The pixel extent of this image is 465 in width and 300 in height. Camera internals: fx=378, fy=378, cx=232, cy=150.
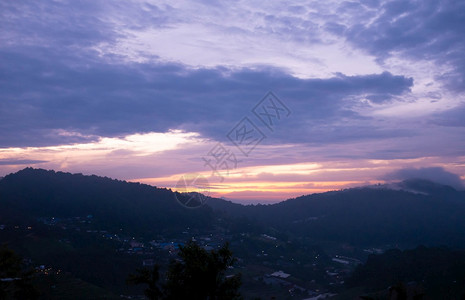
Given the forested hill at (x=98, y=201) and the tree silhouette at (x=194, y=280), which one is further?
the forested hill at (x=98, y=201)

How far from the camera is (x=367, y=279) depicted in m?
43.4

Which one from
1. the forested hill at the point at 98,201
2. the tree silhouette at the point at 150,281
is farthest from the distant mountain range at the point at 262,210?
the tree silhouette at the point at 150,281

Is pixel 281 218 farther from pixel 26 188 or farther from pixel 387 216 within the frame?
pixel 26 188

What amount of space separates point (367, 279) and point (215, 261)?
37.7 metres

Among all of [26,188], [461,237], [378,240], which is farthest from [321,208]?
[26,188]

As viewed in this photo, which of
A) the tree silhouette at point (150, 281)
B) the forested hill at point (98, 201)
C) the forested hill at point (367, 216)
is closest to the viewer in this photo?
the tree silhouette at point (150, 281)

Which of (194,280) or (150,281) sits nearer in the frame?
(150,281)

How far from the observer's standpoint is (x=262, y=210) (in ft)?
383

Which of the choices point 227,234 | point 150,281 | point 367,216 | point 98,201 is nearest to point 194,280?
point 150,281

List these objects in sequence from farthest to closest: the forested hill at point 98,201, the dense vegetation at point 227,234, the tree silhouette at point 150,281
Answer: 1. the forested hill at point 98,201
2. the dense vegetation at point 227,234
3. the tree silhouette at point 150,281

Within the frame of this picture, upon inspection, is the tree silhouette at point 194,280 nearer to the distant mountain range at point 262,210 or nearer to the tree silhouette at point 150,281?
the tree silhouette at point 150,281

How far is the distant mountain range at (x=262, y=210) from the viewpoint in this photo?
68875mm

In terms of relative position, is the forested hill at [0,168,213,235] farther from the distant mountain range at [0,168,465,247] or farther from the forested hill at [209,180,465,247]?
the forested hill at [209,180,465,247]

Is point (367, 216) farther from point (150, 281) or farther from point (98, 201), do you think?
point (150, 281)
